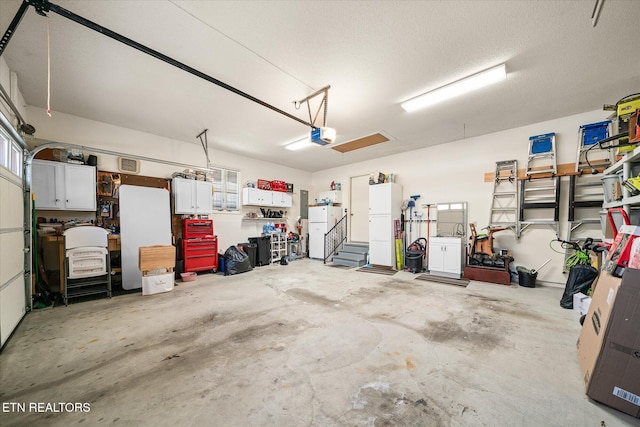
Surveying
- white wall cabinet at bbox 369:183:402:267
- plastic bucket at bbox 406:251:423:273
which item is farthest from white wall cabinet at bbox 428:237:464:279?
white wall cabinet at bbox 369:183:402:267

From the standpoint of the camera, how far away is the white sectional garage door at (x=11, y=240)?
7.50 feet

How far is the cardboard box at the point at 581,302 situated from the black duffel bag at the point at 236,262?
240 inches

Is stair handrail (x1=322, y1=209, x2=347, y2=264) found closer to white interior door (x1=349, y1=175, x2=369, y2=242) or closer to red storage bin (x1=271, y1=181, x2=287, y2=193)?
white interior door (x1=349, y1=175, x2=369, y2=242)

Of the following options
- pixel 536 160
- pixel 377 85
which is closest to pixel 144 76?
pixel 377 85

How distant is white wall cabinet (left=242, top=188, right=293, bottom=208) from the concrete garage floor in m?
3.74

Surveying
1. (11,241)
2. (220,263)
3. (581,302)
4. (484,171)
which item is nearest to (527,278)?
(581,302)

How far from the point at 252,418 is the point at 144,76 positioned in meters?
4.22

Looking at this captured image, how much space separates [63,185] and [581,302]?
8.38m

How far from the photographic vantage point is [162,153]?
536 cm

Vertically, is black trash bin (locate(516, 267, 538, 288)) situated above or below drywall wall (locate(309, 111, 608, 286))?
below

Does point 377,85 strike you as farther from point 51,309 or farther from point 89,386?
point 51,309

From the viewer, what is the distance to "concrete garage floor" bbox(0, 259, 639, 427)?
1.44 meters

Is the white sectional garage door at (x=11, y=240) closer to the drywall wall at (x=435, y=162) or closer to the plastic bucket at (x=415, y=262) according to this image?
the drywall wall at (x=435, y=162)

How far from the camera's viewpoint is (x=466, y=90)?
330 cm
